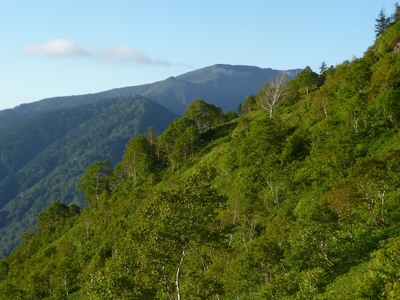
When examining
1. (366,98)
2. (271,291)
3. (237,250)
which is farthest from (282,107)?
(271,291)

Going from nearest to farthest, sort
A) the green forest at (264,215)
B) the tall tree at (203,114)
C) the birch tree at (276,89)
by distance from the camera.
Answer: the green forest at (264,215) < the birch tree at (276,89) < the tall tree at (203,114)

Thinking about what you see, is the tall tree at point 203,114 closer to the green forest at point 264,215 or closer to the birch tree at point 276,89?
the green forest at point 264,215

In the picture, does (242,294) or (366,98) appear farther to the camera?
(366,98)

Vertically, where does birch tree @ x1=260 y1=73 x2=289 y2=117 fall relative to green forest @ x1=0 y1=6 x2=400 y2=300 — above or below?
above

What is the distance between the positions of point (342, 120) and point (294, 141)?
9877 mm

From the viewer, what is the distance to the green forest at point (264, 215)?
1091 inches

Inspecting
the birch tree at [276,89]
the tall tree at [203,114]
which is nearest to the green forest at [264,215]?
the birch tree at [276,89]

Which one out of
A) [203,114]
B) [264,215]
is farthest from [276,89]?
[264,215]

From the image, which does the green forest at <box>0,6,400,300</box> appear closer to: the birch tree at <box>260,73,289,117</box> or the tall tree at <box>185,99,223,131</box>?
the birch tree at <box>260,73,289,117</box>

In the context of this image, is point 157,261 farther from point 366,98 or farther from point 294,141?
point 366,98

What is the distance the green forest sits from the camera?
2770 cm

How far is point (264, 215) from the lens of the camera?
6034 cm

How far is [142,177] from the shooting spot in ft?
379

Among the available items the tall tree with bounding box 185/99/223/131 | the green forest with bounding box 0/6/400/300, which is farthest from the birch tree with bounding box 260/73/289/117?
the tall tree with bounding box 185/99/223/131
